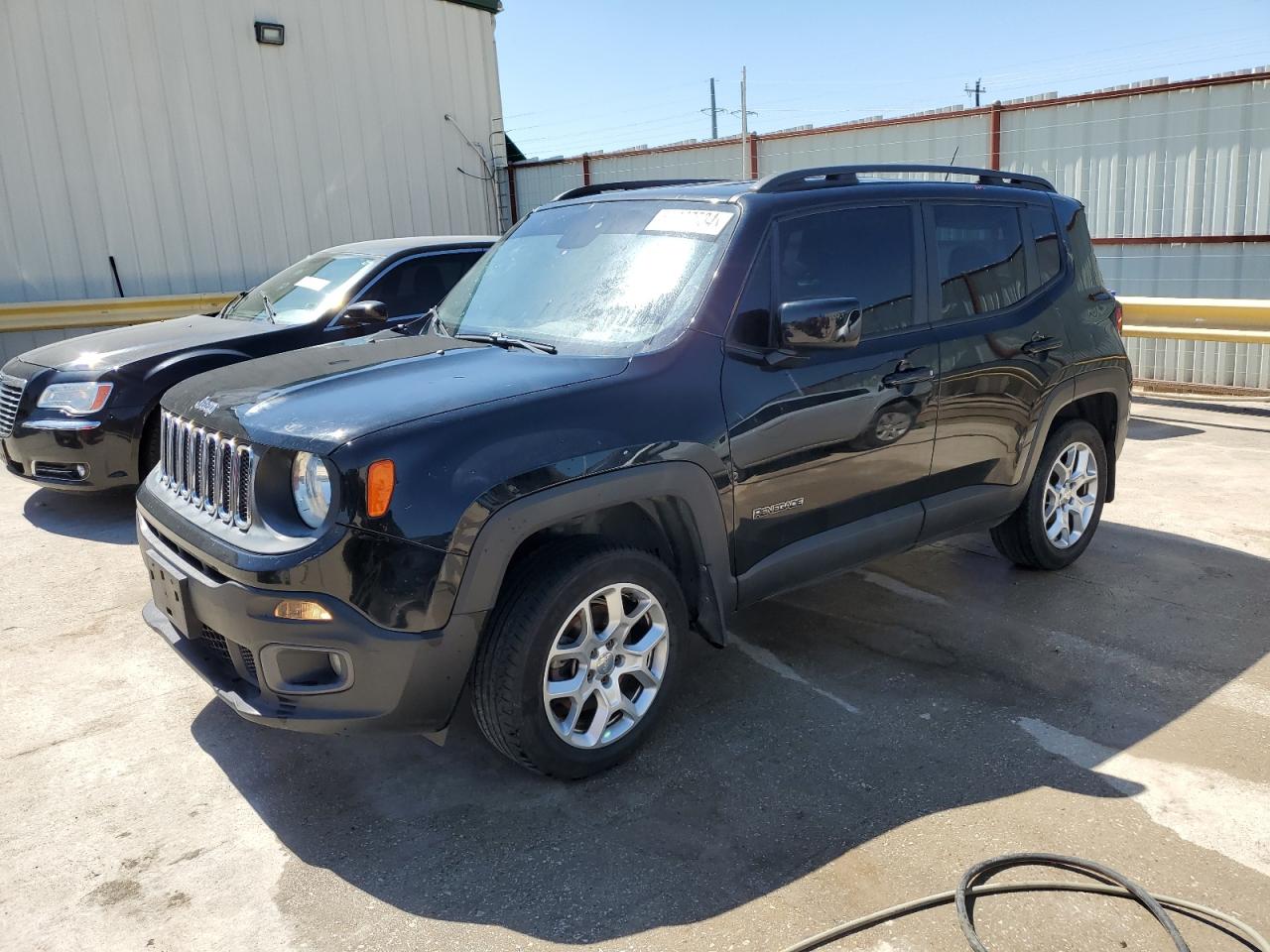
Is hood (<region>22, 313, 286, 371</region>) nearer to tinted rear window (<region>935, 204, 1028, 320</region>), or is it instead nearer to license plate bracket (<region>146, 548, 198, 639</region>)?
license plate bracket (<region>146, 548, 198, 639</region>)

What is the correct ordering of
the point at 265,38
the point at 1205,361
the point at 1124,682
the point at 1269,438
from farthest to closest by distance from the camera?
the point at 265,38, the point at 1205,361, the point at 1269,438, the point at 1124,682

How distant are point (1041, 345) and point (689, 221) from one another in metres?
1.87

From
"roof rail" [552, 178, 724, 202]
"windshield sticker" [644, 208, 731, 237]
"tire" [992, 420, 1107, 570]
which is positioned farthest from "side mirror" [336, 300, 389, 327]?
"tire" [992, 420, 1107, 570]

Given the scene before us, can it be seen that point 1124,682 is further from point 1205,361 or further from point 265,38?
point 265,38

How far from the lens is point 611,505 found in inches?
125

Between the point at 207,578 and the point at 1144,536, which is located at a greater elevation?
the point at 207,578

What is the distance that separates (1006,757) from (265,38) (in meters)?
12.8

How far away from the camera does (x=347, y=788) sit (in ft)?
11.0

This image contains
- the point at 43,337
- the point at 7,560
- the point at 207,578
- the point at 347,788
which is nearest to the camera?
the point at 207,578

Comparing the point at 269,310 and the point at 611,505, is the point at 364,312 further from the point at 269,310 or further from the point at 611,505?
the point at 611,505

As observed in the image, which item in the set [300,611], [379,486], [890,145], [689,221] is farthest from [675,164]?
[300,611]

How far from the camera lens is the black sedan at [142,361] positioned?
19.9 feet

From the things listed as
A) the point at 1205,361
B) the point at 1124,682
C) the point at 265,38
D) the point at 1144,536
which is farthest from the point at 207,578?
the point at 265,38

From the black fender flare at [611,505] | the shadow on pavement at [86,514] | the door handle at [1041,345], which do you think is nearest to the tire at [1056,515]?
the door handle at [1041,345]
